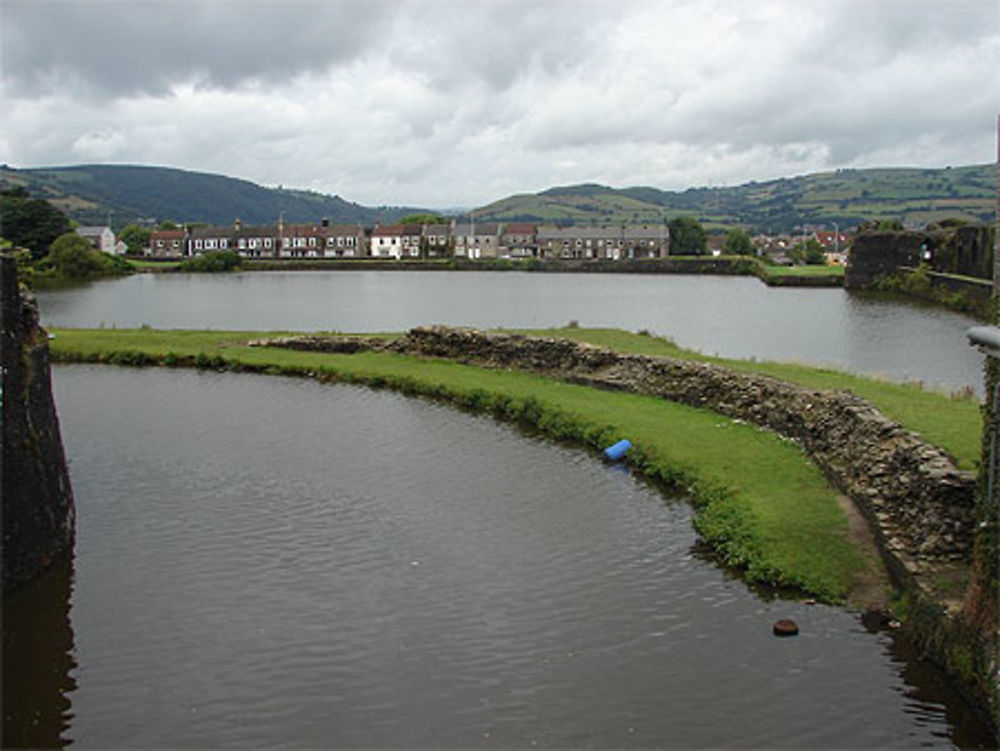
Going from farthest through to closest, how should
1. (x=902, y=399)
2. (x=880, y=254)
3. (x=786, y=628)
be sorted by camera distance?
(x=880, y=254) → (x=902, y=399) → (x=786, y=628)

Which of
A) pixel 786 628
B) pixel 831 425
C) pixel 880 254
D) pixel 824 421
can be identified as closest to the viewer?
pixel 786 628

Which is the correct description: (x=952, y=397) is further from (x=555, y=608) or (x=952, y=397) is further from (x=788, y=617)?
(x=555, y=608)

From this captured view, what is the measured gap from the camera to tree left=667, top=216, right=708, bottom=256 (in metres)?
168

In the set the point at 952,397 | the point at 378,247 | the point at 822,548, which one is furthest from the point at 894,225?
the point at 822,548

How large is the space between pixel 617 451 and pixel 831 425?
17.2 ft

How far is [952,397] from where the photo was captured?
25.5m

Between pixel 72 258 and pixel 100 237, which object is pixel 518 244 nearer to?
pixel 100 237

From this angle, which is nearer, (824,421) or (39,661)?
(39,661)

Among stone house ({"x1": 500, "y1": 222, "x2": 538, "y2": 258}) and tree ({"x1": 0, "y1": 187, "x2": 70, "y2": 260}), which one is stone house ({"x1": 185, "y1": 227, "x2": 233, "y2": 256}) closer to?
tree ({"x1": 0, "y1": 187, "x2": 70, "y2": 260})

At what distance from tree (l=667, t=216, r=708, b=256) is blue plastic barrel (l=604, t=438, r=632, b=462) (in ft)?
490

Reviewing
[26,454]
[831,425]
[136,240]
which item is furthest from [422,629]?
[136,240]

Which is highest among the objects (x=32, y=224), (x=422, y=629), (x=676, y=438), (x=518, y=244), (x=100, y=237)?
(x=100, y=237)

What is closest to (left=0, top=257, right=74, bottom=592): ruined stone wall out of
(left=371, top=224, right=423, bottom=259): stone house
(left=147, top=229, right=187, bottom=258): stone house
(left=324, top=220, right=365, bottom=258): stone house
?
(left=371, top=224, right=423, bottom=259): stone house

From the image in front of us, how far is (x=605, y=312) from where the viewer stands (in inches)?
2835
